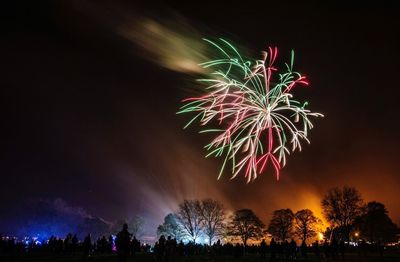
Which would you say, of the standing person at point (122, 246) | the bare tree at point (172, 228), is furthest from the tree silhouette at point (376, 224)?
the standing person at point (122, 246)

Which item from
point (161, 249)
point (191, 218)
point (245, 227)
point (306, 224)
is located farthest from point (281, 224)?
point (161, 249)

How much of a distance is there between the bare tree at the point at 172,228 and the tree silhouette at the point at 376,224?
48.3 meters

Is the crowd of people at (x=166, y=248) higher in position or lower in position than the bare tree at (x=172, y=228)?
lower

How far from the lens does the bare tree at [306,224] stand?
4545 inches

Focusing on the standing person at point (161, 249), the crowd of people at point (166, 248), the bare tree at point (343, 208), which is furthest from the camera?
the bare tree at point (343, 208)

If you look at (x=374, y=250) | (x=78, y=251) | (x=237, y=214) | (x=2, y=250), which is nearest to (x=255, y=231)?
(x=237, y=214)

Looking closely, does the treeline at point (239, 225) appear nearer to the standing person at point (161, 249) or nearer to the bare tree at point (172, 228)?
the bare tree at point (172, 228)

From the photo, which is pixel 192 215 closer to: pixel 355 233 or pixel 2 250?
pixel 355 233

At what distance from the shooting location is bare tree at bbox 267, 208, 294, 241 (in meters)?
115

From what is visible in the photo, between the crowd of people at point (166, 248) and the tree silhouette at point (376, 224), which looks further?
the tree silhouette at point (376, 224)

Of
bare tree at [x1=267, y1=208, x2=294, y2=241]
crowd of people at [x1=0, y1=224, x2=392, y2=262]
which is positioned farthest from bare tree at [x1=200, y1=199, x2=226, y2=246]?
crowd of people at [x1=0, y1=224, x2=392, y2=262]

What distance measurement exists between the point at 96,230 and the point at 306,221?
76486 mm

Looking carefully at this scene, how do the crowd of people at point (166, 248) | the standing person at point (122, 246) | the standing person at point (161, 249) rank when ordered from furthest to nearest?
1. the standing person at point (161, 249)
2. the crowd of people at point (166, 248)
3. the standing person at point (122, 246)

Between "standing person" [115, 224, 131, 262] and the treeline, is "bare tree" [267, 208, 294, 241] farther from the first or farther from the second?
"standing person" [115, 224, 131, 262]
